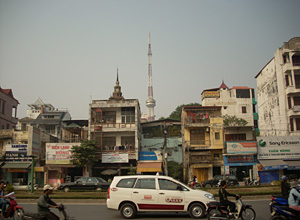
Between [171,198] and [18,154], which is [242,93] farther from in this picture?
[171,198]

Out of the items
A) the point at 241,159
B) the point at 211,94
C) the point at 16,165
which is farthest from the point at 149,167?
the point at 211,94

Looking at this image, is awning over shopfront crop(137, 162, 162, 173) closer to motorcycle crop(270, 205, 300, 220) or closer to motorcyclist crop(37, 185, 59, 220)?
motorcycle crop(270, 205, 300, 220)

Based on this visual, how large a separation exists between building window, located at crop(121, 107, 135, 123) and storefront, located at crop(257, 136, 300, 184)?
664 inches

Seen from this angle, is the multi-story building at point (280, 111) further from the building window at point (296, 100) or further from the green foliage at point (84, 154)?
the green foliage at point (84, 154)

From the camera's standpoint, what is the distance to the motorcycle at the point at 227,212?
33.7 feet

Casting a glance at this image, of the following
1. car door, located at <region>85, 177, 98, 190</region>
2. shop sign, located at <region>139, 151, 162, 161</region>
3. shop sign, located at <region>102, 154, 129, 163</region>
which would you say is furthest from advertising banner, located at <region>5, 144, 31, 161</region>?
shop sign, located at <region>139, 151, 162, 161</region>

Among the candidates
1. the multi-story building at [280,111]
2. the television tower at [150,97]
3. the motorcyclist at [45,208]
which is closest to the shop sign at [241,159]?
the multi-story building at [280,111]

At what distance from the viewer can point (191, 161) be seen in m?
36.8

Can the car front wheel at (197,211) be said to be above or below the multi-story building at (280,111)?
below

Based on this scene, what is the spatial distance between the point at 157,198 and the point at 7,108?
39836mm

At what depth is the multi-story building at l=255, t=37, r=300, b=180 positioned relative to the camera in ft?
113

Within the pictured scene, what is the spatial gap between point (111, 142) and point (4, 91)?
19989mm

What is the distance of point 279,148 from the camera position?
35.2 meters

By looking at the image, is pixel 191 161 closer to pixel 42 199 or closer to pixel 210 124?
pixel 210 124
